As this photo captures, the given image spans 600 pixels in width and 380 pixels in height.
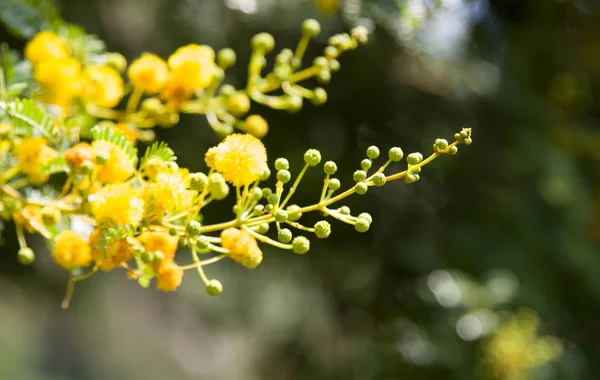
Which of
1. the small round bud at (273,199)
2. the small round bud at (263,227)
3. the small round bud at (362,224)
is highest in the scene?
the small round bud at (362,224)

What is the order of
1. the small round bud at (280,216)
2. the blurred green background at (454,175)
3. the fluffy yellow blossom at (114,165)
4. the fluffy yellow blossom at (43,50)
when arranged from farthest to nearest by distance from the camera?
the blurred green background at (454,175) < the fluffy yellow blossom at (43,50) < the fluffy yellow blossom at (114,165) < the small round bud at (280,216)

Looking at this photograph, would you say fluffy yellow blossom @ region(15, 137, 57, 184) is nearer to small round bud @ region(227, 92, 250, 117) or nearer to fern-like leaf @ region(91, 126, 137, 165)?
fern-like leaf @ region(91, 126, 137, 165)

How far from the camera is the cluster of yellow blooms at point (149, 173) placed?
692mm

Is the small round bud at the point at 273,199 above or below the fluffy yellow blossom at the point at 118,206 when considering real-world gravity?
above

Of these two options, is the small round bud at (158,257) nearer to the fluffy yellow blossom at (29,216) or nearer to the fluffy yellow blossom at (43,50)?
the fluffy yellow blossom at (29,216)

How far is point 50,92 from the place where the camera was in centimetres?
98

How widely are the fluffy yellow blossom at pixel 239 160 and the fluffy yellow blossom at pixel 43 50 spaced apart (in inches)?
17.0

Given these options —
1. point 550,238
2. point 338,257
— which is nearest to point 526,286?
point 550,238

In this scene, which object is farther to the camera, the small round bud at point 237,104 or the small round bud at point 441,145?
the small round bud at point 237,104

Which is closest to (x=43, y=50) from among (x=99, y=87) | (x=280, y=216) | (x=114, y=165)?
(x=99, y=87)

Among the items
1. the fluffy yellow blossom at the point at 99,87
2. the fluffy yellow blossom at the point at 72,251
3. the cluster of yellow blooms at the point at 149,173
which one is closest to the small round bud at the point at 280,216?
the cluster of yellow blooms at the point at 149,173

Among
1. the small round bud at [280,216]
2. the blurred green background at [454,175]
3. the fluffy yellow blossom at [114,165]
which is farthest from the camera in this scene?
the blurred green background at [454,175]

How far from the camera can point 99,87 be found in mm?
1027

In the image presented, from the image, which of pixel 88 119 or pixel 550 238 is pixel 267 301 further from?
pixel 88 119
